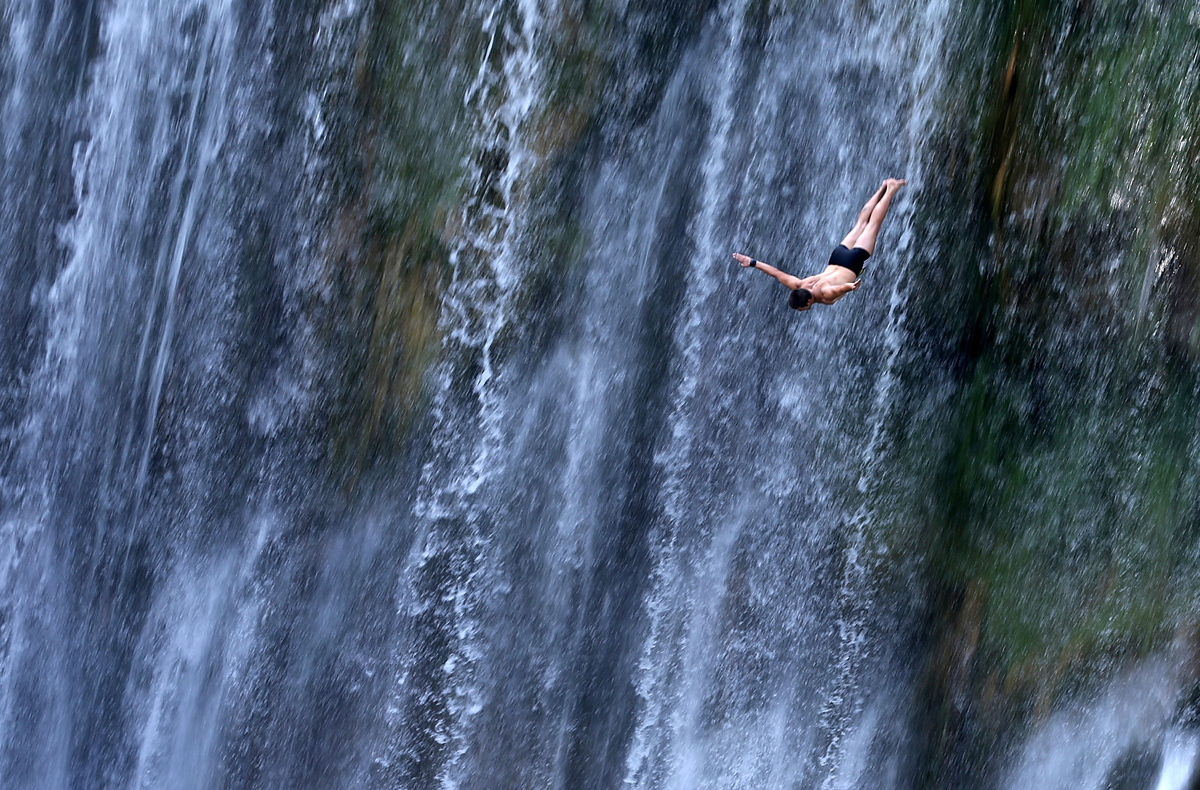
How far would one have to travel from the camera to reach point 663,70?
6246 millimetres

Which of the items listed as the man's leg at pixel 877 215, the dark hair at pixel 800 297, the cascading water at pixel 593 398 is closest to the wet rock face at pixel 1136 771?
the cascading water at pixel 593 398

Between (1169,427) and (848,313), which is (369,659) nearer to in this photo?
(848,313)

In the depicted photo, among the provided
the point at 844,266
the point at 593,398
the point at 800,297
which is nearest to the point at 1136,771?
the point at 844,266

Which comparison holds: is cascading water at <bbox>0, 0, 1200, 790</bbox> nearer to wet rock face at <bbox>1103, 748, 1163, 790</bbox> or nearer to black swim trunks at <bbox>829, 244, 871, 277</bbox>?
wet rock face at <bbox>1103, 748, 1163, 790</bbox>

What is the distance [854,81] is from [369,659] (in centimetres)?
526

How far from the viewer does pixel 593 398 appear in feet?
21.6

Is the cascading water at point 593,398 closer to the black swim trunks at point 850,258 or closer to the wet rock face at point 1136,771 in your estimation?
the wet rock face at point 1136,771

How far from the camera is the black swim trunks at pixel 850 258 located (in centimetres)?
546

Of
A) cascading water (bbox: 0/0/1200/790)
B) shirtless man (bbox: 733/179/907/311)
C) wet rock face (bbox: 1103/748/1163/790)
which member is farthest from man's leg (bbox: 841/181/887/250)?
wet rock face (bbox: 1103/748/1163/790)

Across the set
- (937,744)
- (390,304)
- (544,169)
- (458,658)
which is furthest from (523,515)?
(937,744)

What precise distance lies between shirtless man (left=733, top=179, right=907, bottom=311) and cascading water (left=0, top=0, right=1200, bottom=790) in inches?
25.8

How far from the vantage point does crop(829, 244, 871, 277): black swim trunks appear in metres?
5.46

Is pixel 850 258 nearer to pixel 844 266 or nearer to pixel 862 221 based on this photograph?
pixel 844 266

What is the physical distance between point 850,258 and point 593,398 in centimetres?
206
